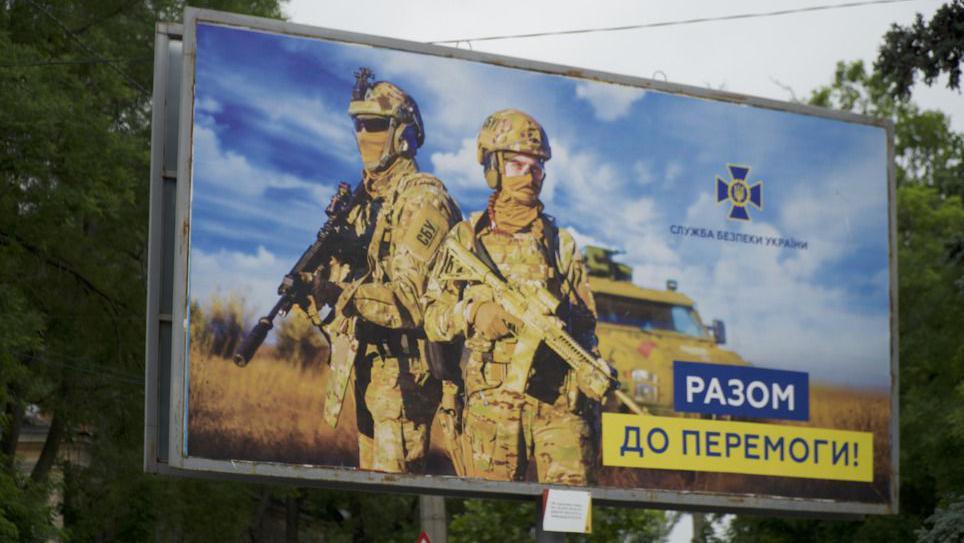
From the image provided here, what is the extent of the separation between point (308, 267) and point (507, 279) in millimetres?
1808

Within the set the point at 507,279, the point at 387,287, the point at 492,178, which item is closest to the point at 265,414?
the point at 387,287

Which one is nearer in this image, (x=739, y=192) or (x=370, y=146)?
→ (x=370, y=146)

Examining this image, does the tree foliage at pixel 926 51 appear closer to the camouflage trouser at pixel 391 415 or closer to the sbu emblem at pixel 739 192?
the sbu emblem at pixel 739 192

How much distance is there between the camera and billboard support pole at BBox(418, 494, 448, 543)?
69.7 ft

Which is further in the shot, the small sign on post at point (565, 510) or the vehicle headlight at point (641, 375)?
the vehicle headlight at point (641, 375)

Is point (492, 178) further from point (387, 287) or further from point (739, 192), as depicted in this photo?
point (739, 192)

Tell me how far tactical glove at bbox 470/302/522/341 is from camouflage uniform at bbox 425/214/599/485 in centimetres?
5

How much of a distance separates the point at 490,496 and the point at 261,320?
2.48 metres

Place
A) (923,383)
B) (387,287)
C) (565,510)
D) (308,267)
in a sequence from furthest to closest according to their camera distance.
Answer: (923,383)
(565,510)
(387,287)
(308,267)

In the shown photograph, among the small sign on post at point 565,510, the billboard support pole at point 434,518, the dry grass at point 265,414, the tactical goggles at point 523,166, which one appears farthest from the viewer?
the billboard support pole at point 434,518

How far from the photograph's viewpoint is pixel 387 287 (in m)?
15.7

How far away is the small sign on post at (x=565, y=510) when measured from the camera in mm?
15914

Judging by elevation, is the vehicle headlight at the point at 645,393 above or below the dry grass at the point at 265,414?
above

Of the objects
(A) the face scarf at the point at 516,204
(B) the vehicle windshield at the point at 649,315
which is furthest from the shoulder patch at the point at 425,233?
(B) the vehicle windshield at the point at 649,315
